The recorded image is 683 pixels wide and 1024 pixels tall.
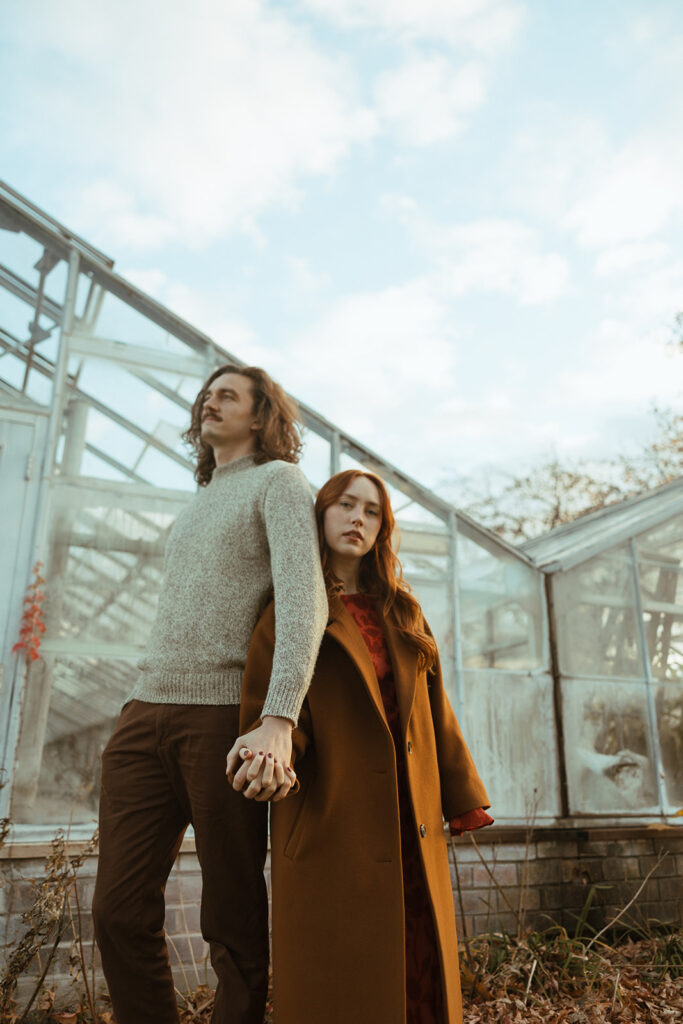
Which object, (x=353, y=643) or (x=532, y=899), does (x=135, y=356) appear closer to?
(x=353, y=643)

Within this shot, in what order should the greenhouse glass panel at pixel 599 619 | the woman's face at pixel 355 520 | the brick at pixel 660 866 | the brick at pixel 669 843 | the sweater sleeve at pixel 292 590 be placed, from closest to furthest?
the sweater sleeve at pixel 292 590 → the woman's face at pixel 355 520 → the brick at pixel 660 866 → the brick at pixel 669 843 → the greenhouse glass panel at pixel 599 619

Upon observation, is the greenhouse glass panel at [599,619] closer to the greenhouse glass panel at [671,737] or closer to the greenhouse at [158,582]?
the greenhouse at [158,582]

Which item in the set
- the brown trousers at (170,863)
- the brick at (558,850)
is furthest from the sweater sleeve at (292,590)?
the brick at (558,850)

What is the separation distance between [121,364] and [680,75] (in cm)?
551

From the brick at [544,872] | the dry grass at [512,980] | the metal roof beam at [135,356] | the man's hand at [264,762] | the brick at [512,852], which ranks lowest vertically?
the dry grass at [512,980]

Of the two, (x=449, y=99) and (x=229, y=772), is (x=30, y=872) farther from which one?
(x=449, y=99)

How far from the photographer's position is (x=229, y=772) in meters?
1.56

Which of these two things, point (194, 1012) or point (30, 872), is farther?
point (30, 872)

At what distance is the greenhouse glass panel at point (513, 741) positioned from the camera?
4.86 m

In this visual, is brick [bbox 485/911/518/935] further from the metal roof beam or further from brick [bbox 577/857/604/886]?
the metal roof beam

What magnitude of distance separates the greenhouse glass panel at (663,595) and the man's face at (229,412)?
4.26m

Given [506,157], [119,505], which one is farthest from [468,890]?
[506,157]

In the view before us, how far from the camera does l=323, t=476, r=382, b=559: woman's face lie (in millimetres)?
2213

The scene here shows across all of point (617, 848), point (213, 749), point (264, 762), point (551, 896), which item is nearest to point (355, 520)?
point (213, 749)
